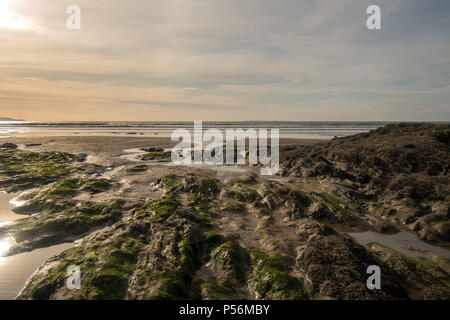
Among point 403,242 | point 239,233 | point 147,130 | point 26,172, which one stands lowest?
point 403,242

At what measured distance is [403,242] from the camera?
754cm

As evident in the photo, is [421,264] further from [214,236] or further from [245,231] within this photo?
[214,236]

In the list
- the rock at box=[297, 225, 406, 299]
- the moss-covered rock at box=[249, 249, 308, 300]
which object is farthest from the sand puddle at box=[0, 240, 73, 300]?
the rock at box=[297, 225, 406, 299]

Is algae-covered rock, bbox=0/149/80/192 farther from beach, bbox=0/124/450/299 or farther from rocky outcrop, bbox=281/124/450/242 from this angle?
rocky outcrop, bbox=281/124/450/242

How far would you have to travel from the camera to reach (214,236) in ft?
23.2

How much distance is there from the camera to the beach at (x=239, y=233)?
520 centimetres

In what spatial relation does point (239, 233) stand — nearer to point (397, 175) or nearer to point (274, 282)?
point (274, 282)

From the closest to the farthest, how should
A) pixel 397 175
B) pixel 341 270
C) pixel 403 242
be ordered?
pixel 341 270 < pixel 403 242 < pixel 397 175

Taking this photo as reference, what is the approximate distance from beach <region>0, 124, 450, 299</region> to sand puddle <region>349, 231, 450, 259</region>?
3 cm

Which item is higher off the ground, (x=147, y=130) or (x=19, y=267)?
(x=147, y=130)

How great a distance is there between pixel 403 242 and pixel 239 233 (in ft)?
16.4

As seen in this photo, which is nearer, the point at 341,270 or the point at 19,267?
the point at 341,270

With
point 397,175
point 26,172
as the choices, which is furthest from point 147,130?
point 397,175

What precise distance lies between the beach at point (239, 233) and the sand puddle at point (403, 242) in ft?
0.11
